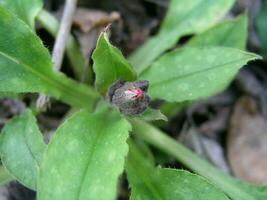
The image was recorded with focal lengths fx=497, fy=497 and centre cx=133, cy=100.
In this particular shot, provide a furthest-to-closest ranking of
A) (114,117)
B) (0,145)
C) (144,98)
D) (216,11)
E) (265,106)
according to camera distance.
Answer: (265,106), (216,11), (114,117), (0,145), (144,98)

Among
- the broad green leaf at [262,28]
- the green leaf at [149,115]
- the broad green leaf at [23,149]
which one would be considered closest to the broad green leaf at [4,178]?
the broad green leaf at [23,149]

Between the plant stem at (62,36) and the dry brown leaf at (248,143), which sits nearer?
the plant stem at (62,36)

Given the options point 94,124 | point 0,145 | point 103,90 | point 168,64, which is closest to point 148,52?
point 168,64

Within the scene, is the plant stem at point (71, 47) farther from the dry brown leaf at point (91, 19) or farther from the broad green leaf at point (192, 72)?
the broad green leaf at point (192, 72)

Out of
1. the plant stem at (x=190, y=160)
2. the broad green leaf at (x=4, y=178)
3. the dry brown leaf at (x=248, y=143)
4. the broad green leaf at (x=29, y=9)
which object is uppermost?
the broad green leaf at (x=29, y=9)

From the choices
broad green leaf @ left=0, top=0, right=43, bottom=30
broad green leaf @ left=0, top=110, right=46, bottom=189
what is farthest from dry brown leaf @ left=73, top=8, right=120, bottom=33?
broad green leaf @ left=0, top=110, right=46, bottom=189

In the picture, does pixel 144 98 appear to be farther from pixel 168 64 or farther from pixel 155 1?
pixel 155 1

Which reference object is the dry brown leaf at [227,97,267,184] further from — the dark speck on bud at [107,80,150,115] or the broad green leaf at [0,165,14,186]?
the broad green leaf at [0,165,14,186]

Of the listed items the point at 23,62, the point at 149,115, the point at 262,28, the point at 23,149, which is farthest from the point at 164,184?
the point at 262,28
